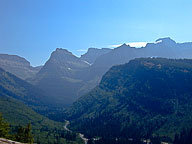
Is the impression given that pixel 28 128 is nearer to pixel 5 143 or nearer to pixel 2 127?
pixel 2 127

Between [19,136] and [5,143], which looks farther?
[19,136]

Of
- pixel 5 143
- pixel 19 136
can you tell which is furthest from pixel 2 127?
pixel 5 143

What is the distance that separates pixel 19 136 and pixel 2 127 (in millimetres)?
7732

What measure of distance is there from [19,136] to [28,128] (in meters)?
4.64

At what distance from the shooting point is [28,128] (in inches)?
3839

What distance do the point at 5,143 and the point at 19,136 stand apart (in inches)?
2311

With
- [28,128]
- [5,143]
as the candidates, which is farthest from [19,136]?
[5,143]

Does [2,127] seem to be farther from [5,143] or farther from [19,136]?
[5,143]

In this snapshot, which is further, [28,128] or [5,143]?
[28,128]

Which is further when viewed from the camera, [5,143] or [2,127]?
[2,127]

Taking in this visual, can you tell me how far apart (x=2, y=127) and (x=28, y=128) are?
1019cm

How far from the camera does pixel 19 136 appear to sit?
95.9 m

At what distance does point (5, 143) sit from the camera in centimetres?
4109
